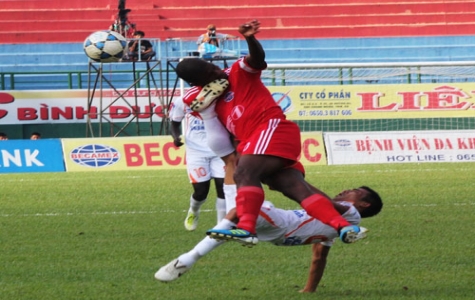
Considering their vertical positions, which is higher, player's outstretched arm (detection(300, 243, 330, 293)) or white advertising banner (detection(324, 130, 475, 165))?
player's outstretched arm (detection(300, 243, 330, 293))

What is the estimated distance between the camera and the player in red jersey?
6.62 m

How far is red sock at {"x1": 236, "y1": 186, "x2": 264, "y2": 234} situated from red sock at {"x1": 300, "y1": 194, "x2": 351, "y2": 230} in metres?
0.32

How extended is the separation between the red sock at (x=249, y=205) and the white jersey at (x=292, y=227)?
7 cm

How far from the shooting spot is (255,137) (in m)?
6.98

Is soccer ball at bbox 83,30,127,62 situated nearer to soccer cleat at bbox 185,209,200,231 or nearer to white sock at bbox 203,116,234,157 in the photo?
soccer cleat at bbox 185,209,200,231

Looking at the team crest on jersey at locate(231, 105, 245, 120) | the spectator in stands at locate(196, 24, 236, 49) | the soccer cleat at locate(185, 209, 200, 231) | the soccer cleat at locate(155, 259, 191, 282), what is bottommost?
the soccer cleat at locate(185, 209, 200, 231)

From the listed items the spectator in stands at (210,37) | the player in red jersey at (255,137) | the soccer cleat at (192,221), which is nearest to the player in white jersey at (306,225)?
the player in red jersey at (255,137)

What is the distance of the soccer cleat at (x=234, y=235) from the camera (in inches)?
245

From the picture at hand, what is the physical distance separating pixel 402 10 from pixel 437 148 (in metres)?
12.9

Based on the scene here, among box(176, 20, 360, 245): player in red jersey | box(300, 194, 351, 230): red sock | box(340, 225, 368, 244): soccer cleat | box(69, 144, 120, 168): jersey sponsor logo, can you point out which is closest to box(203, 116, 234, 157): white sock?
box(176, 20, 360, 245): player in red jersey

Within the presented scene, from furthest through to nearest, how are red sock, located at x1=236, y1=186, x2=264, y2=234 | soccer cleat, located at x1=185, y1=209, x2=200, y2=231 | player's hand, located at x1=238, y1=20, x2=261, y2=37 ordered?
soccer cleat, located at x1=185, y1=209, x2=200, y2=231 → player's hand, located at x1=238, y1=20, x2=261, y2=37 → red sock, located at x1=236, y1=186, x2=264, y2=234

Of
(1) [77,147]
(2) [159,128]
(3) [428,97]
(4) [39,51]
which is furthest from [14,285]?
A: (4) [39,51]

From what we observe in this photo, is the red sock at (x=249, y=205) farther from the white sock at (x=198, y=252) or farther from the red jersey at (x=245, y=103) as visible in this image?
the red jersey at (x=245, y=103)

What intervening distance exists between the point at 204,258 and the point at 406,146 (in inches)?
497
